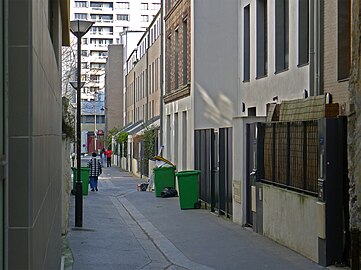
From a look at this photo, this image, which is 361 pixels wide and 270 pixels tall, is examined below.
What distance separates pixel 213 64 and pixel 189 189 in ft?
20.9

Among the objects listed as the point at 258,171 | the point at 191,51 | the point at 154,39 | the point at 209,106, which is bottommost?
the point at 258,171

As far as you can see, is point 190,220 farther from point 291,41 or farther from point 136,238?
point 291,41

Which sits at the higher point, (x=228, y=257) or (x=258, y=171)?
(x=258, y=171)

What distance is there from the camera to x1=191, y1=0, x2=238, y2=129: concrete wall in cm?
2577

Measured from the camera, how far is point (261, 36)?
20016mm

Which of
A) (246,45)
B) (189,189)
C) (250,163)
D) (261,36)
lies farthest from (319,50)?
(189,189)

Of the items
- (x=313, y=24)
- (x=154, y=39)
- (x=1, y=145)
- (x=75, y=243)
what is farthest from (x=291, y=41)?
(x=154, y=39)

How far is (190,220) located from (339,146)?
8.61 meters

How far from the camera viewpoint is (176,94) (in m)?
31.1

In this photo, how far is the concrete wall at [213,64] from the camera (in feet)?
84.5

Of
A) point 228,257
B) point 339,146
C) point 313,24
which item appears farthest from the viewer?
point 313,24

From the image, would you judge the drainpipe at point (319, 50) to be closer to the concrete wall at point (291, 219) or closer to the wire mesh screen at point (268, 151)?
the wire mesh screen at point (268, 151)

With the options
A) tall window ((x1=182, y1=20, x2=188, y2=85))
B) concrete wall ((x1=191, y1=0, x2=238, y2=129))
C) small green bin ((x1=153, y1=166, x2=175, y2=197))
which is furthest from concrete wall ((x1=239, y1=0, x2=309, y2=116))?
tall window ((x1=182, y1=20, x2=188, y2=85))

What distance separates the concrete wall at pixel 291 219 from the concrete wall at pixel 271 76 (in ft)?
9.35
